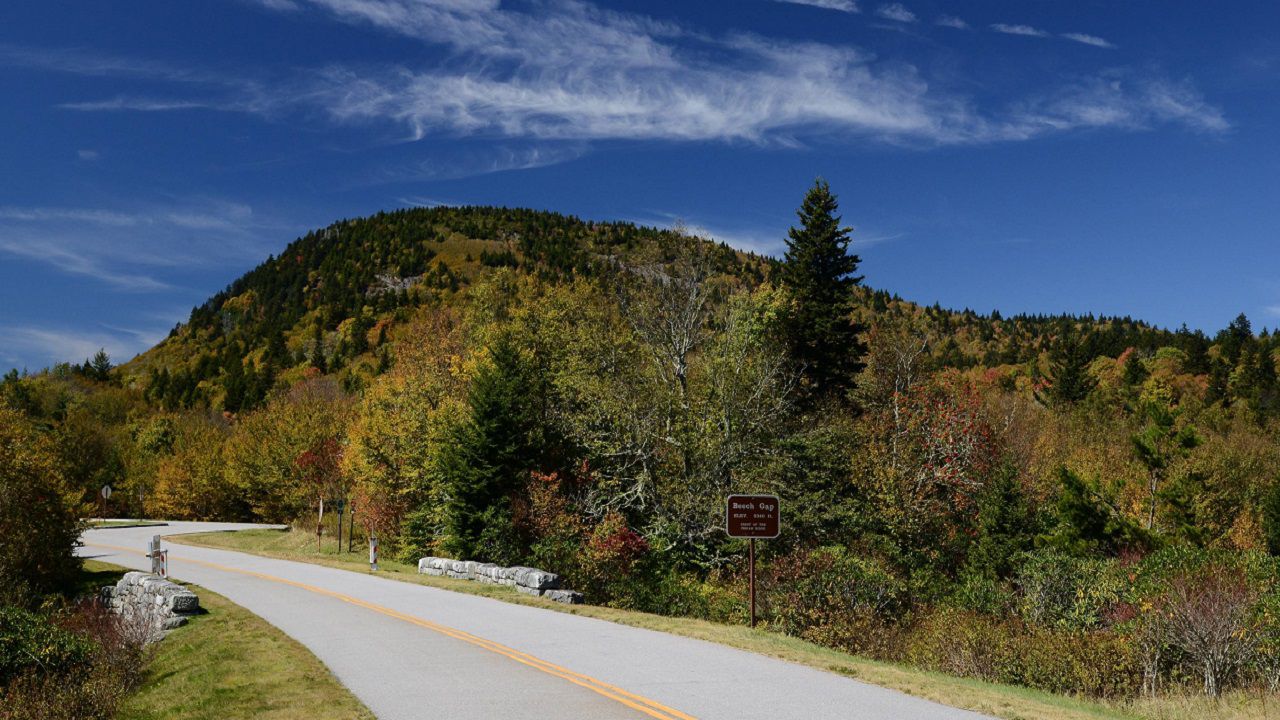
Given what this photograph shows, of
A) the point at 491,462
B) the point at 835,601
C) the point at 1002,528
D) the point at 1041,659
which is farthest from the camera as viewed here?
the point at 491,462

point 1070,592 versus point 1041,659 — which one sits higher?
point 1070,592

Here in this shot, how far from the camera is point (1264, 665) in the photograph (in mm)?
13938

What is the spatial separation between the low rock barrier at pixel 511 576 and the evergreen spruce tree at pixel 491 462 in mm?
3212

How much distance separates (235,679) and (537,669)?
4.62 metres

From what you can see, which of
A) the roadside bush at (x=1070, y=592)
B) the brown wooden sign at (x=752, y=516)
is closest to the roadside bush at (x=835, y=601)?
the brown wooden sign at (x=752, y=516)

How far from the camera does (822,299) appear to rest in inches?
1615

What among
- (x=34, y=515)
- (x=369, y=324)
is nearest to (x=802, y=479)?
(x=34, y=515)

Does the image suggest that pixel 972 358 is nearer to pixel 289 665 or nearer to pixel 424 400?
pixel 424 400

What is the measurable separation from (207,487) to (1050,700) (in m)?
66.3

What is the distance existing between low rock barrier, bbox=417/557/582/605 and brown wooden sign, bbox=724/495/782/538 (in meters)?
4.85

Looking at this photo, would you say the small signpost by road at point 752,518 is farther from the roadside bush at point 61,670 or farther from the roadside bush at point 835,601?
the roadside bush at point 61,670

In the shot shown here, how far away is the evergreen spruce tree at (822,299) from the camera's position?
39.8 metres

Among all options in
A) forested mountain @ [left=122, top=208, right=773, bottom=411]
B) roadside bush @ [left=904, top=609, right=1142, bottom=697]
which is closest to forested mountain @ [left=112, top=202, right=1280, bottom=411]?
forested mountain @ [left=122, top=208, right=773, bottom=411]

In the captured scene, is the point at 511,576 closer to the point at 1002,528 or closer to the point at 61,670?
the point at 61,670
